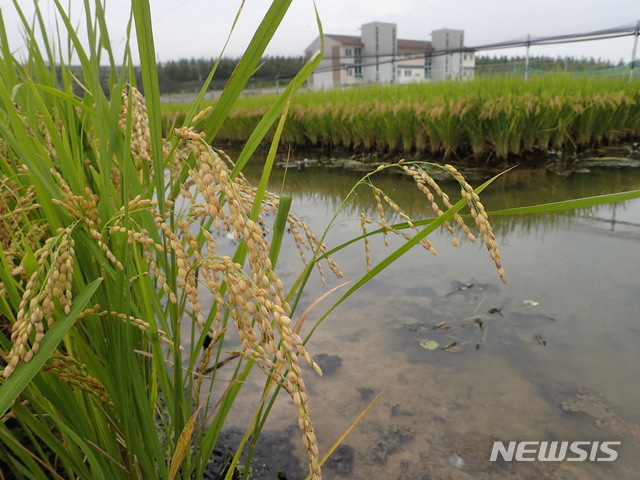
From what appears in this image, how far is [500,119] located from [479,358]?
3952 mm

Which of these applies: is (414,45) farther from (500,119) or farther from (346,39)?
(500,119)

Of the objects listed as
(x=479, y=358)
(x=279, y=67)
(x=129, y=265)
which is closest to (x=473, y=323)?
(x=479, y=358)

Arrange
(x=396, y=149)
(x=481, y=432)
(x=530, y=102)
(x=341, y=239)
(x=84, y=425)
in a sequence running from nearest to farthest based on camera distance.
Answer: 1. (x=84, y=425)
2. (x=481, y=432)
3. (x=341, y=239)
4. (x=530, y=102)
5. (x=396, y=149)

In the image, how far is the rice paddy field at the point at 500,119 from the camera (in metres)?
5.02

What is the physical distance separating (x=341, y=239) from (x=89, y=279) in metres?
2.33

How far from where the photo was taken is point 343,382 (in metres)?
1.60

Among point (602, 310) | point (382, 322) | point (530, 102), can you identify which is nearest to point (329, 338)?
point (382, 322)

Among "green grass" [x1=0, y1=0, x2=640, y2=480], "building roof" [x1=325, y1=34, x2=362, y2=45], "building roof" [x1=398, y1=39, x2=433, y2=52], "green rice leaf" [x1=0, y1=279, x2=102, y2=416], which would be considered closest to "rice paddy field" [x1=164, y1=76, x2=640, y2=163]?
"green grass" [x1=0, y1=0, x2=640, y2=480]

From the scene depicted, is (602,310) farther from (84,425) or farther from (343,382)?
(84,425)

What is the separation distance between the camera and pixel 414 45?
167 feet

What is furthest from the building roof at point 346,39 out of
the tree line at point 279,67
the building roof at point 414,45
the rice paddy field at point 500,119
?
the rice paddy field at point 500,119

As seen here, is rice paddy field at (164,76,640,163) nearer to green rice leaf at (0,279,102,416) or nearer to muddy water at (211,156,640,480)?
muddy water at (211,156,640,480)

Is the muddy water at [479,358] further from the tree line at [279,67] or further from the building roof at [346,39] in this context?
the building roof at [346,39]

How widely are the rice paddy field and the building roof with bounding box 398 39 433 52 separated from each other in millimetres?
45604
